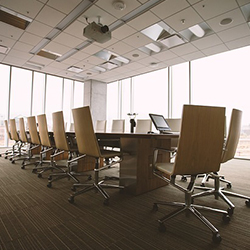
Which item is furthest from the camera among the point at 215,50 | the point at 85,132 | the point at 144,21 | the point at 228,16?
the point at 215,50

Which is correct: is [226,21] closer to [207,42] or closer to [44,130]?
[207,42]

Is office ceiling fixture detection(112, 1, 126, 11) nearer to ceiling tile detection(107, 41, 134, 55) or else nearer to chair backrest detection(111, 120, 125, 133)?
ceiling tile detection(107, 41, 134, 55)

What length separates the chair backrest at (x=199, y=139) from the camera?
145 cm

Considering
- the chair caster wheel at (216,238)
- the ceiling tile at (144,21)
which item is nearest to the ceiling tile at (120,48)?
the ceiling tile at (144,21)

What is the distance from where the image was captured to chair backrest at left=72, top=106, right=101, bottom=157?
2097 mm

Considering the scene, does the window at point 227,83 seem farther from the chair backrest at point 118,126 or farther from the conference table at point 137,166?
the conference table at point 137,166

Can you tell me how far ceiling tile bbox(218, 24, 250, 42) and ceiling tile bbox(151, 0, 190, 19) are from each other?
1.54 metres

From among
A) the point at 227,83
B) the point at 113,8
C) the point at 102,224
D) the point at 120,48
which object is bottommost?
the point at 102,224

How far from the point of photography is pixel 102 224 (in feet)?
5.46

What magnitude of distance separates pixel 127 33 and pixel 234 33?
270 centimetres

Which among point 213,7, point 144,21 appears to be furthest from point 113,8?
point 213,7

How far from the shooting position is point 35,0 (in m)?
3.57

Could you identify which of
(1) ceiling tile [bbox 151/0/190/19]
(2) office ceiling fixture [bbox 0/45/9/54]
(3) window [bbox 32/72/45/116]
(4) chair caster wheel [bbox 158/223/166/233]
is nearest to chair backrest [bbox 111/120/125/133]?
(1) ceiling tile [bbox 151/0/190/19]

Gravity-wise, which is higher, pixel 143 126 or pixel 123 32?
pixel 123 32
